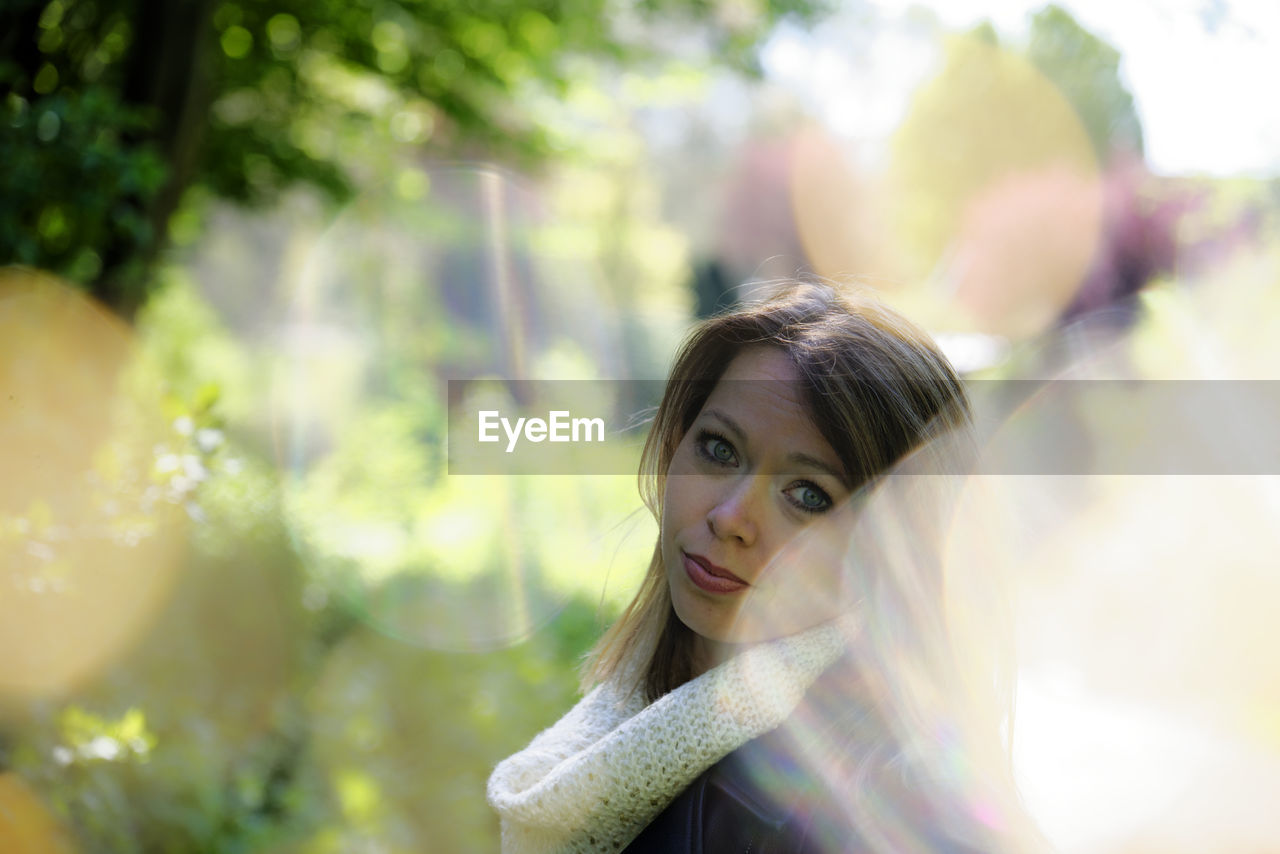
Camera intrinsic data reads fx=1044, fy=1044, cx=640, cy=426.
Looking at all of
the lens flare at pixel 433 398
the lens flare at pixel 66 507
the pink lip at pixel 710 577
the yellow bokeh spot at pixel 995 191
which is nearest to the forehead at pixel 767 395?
the pink lip at pixel 710 577

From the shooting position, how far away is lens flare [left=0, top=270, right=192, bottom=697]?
2949mm

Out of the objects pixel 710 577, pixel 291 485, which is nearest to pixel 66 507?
pixel 710 577

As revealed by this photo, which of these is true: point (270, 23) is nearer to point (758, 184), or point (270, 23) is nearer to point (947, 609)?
point (947, 609)

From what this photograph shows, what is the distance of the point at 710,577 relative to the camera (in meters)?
1.45

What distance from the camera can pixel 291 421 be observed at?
13344mm

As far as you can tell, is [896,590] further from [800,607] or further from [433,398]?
[433,398]

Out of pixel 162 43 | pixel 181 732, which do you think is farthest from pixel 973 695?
pixel 162 43

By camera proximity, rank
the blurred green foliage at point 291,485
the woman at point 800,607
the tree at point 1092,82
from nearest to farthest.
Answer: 1. the woman at point 800,607
2. the blurred green foliage at point 291,485
3. the tree at point 1092,82

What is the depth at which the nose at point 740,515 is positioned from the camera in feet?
4.60

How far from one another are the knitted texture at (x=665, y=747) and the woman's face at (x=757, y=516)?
0.05m

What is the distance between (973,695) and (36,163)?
3483 millimetres

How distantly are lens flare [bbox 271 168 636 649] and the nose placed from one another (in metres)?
2.21

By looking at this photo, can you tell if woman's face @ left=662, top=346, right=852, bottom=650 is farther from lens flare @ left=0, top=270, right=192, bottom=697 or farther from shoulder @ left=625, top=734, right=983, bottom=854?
lens flare @ left=0, top=270, right=192, bottom=697

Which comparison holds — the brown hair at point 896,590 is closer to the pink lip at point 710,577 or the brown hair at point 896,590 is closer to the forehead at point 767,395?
the forehead at point 767,395
